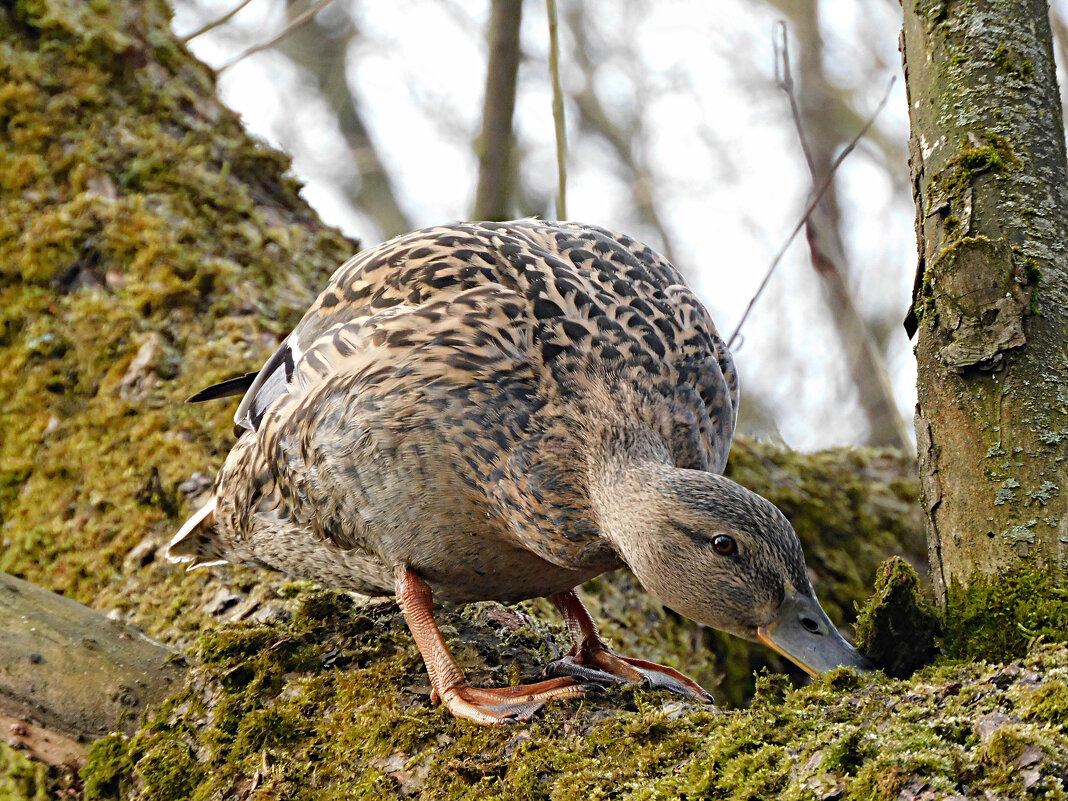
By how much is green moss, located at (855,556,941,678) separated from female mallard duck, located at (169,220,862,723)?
0.48ft

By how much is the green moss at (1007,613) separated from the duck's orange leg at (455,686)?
42.2 inches

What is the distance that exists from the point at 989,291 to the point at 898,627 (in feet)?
3.13

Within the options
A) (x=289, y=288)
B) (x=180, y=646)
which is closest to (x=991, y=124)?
(x=180, y=646)

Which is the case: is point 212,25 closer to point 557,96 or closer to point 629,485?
point 557,96

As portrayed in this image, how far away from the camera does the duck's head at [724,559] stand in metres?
2.79

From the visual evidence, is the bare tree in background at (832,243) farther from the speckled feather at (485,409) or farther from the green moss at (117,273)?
the green moss at (117,273)

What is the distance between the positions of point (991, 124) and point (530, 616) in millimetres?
2451

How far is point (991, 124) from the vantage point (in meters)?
2.83

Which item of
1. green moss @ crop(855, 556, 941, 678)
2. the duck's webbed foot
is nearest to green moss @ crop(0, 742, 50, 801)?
the duck's webbed foot

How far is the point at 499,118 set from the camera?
5098 millimetres

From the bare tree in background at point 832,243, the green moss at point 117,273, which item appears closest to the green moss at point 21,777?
the green moss at point 117,273

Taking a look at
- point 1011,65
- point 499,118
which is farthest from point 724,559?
point 499,118

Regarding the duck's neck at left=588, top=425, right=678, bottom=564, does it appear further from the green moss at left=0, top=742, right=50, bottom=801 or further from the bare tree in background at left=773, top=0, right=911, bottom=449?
the bare tree in background at left=773, top=0, right=911, bottom=449

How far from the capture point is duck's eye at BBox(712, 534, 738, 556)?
9.24ft
